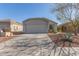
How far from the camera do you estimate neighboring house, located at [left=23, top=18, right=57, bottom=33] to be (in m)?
6.31

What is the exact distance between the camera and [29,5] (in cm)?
623

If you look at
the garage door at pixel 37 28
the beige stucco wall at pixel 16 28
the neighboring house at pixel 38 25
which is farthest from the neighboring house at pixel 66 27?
the beige stucco wall at pixel 16 28

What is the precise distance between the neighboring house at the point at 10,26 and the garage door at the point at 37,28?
188mm

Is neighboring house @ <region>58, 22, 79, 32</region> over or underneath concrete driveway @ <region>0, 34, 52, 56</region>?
over

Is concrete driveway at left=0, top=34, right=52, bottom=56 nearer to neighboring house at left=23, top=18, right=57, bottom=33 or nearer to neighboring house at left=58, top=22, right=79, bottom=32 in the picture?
neighboring house at left=23, top=18, right=57, bottom=33

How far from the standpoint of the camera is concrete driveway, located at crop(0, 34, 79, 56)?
6316mm

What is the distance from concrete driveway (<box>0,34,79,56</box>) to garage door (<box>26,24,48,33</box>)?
3.9 inches

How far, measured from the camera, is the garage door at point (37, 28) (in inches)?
250

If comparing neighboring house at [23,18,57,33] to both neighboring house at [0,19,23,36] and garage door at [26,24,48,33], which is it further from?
neighboring house at [0,19,23,36]

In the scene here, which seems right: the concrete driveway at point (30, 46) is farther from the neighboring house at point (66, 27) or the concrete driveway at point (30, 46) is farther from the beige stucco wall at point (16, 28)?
the neighboring house at point (66, 27)

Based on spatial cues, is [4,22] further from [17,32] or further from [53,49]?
[53,49]

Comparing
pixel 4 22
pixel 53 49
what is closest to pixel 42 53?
pixel 53 49

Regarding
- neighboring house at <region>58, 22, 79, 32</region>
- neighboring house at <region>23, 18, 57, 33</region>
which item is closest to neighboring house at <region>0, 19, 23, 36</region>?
neighboring house at <region>23, 18, 57, 33</region>

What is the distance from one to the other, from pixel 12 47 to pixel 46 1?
4.34ft
